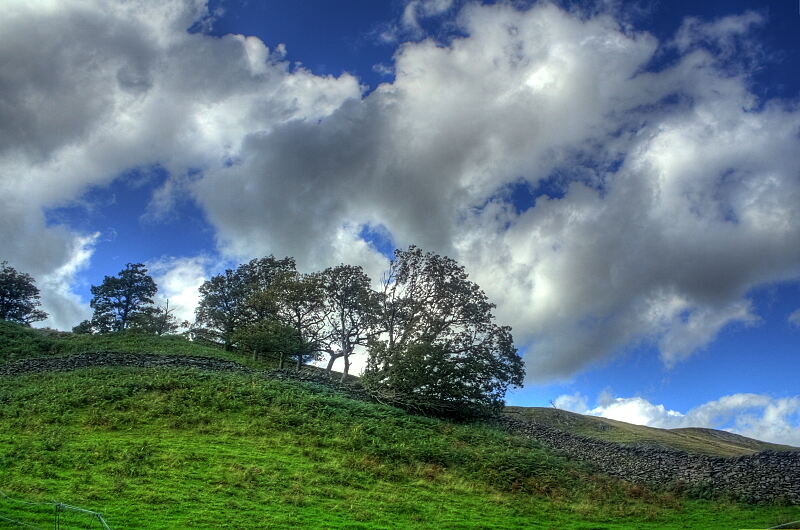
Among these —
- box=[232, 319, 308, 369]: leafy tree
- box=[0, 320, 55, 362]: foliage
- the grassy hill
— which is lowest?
the grassy hill

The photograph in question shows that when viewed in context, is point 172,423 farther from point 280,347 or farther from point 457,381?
point 280,347

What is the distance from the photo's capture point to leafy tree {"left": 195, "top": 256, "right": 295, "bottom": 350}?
64.0 m

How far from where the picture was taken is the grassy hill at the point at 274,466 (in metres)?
16.5

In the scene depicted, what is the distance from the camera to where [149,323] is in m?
69.5

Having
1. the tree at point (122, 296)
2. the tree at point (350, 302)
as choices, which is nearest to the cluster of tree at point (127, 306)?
the tree at point (122, 296)

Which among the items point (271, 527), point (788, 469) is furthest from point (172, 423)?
point (788, 469)

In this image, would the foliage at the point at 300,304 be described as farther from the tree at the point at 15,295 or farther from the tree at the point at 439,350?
the tree at the point at 15,295

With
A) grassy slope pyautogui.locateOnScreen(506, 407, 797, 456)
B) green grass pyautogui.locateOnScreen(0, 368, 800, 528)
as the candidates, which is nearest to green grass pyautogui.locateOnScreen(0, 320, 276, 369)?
green grass pyautogui.locateOnScreen(0, 368, 800, 528)

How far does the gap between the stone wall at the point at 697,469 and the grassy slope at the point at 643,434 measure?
29.5ft

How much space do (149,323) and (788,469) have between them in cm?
6823

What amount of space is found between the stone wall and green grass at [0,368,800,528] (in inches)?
74.5

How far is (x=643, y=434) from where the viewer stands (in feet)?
163

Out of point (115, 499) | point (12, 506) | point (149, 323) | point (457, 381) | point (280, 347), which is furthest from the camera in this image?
point (149, 323)

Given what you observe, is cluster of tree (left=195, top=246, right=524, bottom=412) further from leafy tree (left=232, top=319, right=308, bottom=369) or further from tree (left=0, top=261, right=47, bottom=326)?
tree (left=0, top=261, right=47, bottom=326)
